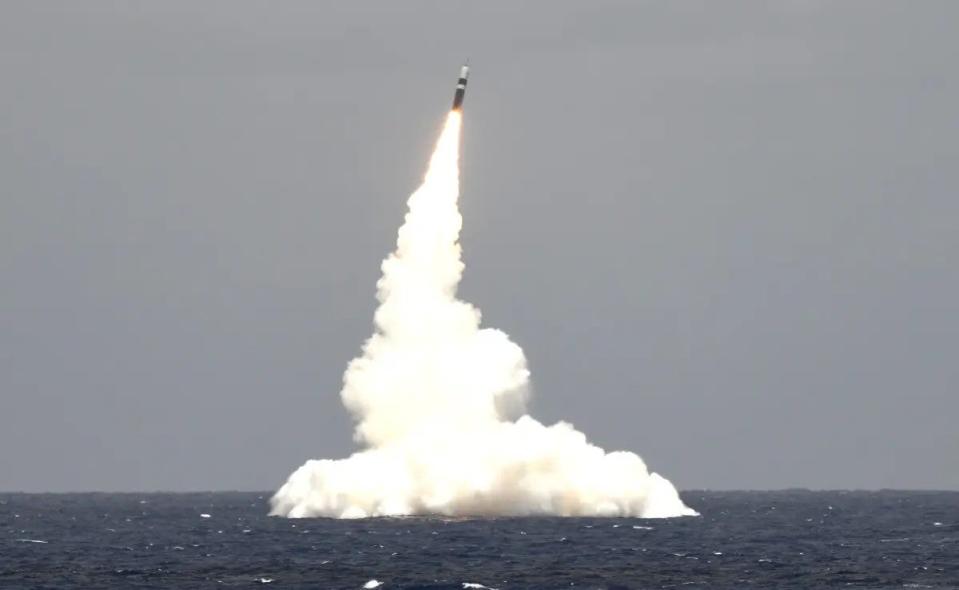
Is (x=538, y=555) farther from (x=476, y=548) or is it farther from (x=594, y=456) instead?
(x=594, y=456)

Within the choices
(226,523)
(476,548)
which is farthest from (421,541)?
(226,523)

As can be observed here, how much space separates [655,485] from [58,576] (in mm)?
50551

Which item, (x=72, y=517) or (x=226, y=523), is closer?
(x=226, y=523)

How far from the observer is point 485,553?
97562 mm

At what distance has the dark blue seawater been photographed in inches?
3300

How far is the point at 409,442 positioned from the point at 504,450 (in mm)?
5563

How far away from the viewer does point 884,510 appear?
583 ft

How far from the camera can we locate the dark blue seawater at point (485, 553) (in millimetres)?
83819

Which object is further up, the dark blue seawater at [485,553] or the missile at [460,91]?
the missile at [460,91]

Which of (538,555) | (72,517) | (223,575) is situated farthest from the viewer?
(72,517)

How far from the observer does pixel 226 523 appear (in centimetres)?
13575

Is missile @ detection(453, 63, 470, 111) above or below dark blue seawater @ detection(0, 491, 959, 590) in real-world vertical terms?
above

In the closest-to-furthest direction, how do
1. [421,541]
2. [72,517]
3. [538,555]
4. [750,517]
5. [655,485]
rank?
[538,555] → [421,541] → [655,485] → [750,517] → [72,517]

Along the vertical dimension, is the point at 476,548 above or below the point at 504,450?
below
